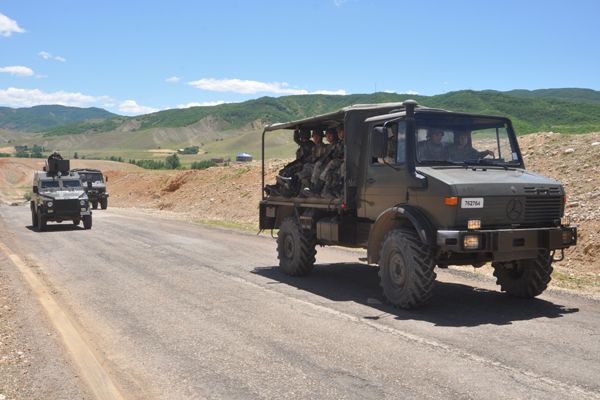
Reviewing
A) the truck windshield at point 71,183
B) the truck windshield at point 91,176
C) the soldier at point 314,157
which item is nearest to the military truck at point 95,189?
the truck windshield at point 91,176

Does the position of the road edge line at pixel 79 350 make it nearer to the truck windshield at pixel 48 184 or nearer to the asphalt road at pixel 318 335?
the asphalt road at pixel 318 335

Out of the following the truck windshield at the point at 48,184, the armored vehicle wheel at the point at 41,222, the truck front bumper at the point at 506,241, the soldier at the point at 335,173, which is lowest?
the armored vehicle wheel at the point at 41,222

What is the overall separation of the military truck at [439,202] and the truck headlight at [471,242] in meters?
0.01

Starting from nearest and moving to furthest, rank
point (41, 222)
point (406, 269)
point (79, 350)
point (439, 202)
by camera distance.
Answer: point (79, 350) → point (439, 202) → point (406, 269) → point (41, 222)

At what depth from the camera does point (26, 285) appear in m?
10.5

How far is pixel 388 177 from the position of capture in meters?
8.76

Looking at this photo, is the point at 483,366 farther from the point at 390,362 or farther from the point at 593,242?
the point at 593,242

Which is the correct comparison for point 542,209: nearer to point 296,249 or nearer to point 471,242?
point 471,242

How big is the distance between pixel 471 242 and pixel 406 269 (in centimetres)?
96

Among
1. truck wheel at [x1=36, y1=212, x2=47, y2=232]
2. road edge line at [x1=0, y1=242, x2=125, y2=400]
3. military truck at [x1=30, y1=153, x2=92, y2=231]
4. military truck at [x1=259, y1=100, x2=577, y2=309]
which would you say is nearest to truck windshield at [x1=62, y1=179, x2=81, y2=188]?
military truck at [x1=30, y1=153, x2=92, y2=231]

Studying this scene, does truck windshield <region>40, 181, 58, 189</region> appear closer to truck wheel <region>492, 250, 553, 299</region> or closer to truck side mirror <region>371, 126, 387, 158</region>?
truck side mirror <region>371, 126, 387, 158</region>

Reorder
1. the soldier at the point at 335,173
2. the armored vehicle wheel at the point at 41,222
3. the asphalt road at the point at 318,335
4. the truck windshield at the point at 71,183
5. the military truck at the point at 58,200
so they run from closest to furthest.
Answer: the asphalt road at the point at 318,335
the soldier at the point at 335,173
the armored vehicle wheel at the point at 41,222
the military truck at the point at 58,200
the truck windshield at the point at 71,183

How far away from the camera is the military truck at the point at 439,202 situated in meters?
7.64

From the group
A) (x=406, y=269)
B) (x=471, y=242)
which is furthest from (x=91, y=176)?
(x=471, y=242)
